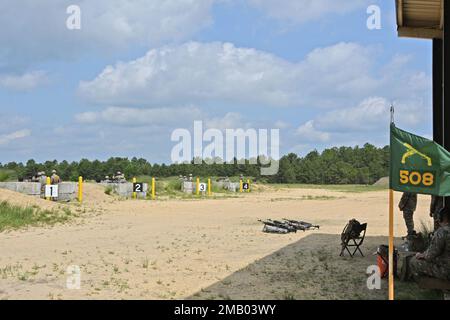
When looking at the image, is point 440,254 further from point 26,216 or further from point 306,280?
point 26,216

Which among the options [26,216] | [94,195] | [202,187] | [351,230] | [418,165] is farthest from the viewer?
[202,187]

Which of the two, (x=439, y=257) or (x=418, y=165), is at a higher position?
(x=418, y=165)

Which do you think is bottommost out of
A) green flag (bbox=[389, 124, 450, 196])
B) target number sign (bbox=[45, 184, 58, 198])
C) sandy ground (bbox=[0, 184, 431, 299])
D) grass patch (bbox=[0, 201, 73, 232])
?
sandy ground (bbox=[0, 184, 431, 299])

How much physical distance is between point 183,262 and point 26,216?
10.2 m

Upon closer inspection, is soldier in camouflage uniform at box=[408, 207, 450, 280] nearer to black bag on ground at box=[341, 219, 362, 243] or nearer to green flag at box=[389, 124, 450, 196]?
green flag at box=[389, 124, 450, 196]

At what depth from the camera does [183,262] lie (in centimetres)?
1091

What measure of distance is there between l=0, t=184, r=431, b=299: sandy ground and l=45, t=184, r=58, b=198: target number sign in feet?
26.4

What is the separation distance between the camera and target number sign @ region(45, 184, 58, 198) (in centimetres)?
2686

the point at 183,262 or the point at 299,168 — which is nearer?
the point at 183,262

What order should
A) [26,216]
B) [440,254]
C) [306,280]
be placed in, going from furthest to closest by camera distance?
[26,216] → [306,280] → [440,254]

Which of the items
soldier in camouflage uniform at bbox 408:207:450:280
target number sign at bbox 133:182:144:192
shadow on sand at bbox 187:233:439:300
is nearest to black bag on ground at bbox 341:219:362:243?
shadow on sand at bbox 187:233:439:300

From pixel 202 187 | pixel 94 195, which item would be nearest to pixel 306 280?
pixel 94 195

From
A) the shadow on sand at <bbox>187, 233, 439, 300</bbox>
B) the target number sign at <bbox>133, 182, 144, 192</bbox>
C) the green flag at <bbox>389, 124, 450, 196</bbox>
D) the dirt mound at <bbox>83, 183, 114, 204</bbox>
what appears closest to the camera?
the green flag at <bbox>389, 124, 450, 196</bbox>

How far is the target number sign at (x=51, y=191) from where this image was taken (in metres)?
26.9
